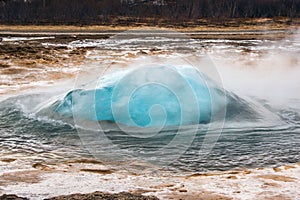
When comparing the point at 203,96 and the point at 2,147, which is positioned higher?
the point at 203,96

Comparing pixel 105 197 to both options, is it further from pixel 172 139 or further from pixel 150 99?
pixel 150 99

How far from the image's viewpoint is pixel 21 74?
10.9 m

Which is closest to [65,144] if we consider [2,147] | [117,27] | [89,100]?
[2,147]

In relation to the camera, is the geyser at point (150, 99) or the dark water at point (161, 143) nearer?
the dark water at point (161, 143)

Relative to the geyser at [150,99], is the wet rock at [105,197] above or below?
below

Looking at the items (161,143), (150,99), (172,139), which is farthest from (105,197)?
(150,99)

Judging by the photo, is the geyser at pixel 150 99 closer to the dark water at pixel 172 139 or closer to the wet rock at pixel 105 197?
the dark water at pixel 172 139

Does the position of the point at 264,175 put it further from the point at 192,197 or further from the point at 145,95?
the point at 145,95

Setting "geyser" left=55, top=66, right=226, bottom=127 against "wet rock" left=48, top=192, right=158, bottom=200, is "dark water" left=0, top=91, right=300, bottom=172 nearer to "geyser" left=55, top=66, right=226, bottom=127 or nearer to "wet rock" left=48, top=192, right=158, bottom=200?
"geyser" left=55, top=66, right=226, bottom=127

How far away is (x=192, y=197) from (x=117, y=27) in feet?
78.6

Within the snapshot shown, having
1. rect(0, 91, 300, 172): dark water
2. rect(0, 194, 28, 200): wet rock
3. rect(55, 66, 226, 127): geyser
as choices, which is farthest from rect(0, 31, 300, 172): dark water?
rect(0, 194, 28, 200): wet rock

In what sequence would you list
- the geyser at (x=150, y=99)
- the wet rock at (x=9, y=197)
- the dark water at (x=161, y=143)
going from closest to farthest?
the wet rock at (x=9, y=197) → the dark water at (x=161, y=143) → the geyser at (x=150, y=99)

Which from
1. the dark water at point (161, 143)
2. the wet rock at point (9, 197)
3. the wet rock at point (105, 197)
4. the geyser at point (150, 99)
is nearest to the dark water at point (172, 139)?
the dark water at point (161, 143)

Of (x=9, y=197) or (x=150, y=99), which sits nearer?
(x=9, y=197)
